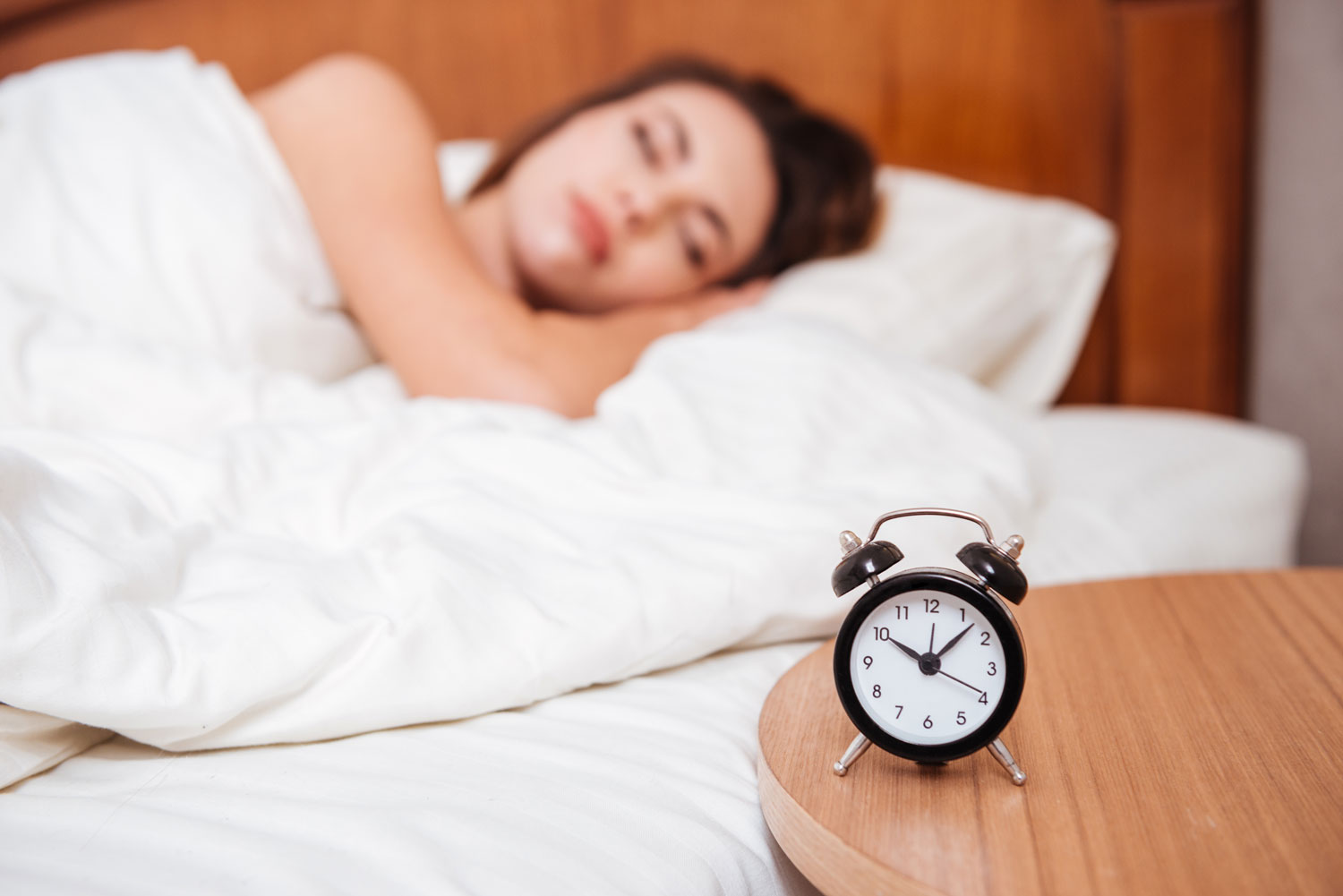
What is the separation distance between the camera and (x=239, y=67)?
5.66 ft

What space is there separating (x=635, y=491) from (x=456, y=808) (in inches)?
12.4

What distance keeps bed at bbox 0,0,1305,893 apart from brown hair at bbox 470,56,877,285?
0.33ft

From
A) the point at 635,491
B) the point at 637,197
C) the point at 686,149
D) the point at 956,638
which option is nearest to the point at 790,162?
the point at 686,149

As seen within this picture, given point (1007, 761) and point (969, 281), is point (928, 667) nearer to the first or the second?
point (1007, 761)

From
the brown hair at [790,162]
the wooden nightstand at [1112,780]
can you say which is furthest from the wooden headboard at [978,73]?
the wooden nightstand at [1112,780]

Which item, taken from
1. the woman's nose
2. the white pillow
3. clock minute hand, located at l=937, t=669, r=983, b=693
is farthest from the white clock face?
the woman's nose

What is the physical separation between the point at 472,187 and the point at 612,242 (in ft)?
1.08

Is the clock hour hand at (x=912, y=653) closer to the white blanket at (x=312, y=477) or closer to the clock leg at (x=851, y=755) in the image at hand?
the clock leg at (x=851, y=755)

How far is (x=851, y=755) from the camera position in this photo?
0.50 metres

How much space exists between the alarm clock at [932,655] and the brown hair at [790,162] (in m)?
1.03

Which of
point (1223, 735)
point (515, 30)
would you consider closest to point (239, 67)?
point (515, 30)

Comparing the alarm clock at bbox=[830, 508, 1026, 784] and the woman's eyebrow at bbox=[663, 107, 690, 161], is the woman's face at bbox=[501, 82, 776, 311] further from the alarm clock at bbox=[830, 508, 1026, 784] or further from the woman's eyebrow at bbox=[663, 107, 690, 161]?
the alarm clock at bbox=[830, 508, 1026, 784]

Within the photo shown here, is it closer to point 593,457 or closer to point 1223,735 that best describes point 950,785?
point 1223,735

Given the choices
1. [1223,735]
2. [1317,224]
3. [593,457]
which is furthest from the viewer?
[1317,224]
